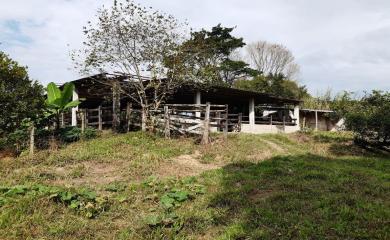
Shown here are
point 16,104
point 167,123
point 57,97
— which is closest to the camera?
point 16,104

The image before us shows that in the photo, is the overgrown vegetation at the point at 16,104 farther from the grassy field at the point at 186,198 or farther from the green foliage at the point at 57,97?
the grassy field at the point at 186,198

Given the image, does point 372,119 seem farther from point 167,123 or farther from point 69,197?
point 69,197

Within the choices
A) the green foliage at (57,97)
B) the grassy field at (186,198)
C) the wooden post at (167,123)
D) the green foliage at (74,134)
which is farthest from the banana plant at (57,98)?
the grassy field at (186,198)

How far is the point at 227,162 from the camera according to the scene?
12.0 meters

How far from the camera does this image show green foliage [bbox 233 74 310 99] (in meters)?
38.2

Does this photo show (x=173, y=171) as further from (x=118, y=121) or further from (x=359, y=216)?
(x=118, y=121)

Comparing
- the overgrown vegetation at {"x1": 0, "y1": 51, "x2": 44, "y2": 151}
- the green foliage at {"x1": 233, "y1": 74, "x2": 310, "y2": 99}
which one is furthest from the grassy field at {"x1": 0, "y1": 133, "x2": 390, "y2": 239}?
the green foliage at {"x1": 233, "y1": 74, "x2": 310, "y2": 99}

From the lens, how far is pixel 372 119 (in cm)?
1542

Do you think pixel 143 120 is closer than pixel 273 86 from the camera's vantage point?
Yes

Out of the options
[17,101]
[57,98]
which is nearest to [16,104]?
[17,101]

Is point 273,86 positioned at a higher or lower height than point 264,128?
higher

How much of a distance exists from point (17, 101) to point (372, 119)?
1345 centimetres

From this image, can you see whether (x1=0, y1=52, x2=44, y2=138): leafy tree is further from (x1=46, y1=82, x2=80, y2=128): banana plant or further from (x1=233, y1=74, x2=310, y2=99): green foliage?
(x1=233, y1=74, x2=310, y2=99): green foliage

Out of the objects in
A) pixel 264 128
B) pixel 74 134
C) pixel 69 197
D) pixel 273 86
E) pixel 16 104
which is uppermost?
pixel 273 86
